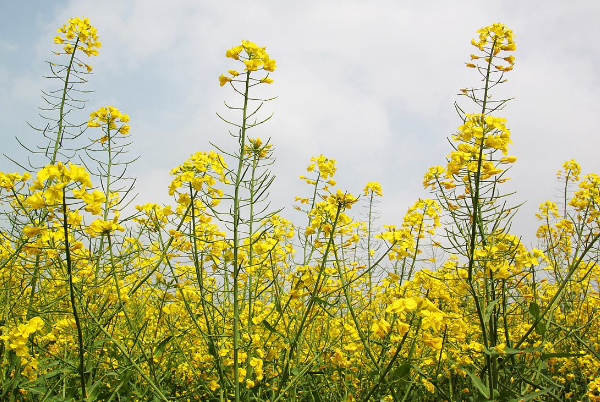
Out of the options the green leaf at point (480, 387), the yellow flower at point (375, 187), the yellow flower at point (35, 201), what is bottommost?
the green leaf at point (480, 387)

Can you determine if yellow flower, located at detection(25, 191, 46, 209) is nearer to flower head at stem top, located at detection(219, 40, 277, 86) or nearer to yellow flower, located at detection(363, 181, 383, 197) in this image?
flower head at stem top, located at detection(219, 40, 277, 86)

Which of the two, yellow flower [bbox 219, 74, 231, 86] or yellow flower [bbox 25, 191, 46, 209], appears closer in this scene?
yellow flower [bbox 25, 191, 46, 209]

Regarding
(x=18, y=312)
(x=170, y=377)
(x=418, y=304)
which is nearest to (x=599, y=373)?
(x=418, y=304)

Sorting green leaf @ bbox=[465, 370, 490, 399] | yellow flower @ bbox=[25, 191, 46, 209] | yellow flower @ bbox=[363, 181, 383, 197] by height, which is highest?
yellow flower @ bbox=[363, 181, 383, 197]

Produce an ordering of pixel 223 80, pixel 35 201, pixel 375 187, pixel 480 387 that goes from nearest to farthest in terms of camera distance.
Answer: pixel 35 201 < pixel 480 387 < pixel 223 80 < pixel 375 187

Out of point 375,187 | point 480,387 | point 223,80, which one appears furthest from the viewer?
point 375,187

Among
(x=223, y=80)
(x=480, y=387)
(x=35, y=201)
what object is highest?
(x=223, y=80)

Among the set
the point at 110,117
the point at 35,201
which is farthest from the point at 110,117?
the point at 35,201

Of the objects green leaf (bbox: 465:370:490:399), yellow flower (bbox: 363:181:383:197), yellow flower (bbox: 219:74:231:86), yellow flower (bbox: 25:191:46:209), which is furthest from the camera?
yellow flower (bbox: 363:181:383:197)

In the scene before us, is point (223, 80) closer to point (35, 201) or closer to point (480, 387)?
point (35, 201)

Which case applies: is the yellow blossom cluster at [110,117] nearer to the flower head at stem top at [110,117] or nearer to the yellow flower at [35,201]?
the flower head at stem top at [110,117]

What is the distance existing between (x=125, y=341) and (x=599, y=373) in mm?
3810

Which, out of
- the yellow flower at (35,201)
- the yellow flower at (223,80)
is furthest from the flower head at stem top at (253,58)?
the yellow flower at (35,201)

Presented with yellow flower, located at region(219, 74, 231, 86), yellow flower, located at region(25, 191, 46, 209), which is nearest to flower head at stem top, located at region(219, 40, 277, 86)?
yellow flower, located at region(219, 74, 231, 86)
